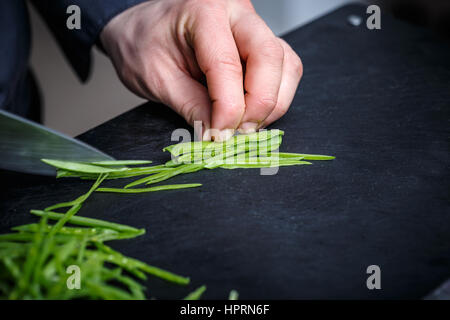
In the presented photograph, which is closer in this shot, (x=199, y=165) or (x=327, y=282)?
(x=327, y=282)

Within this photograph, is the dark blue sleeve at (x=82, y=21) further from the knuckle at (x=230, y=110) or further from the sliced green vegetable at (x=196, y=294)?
the sliced green vegetable at (x=196, y=294)

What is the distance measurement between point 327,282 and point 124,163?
2.32 ft

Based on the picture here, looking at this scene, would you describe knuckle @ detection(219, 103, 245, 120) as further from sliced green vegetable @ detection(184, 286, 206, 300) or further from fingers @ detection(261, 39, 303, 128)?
sliced green vegetable @ detection(184, 286, 206, 300)

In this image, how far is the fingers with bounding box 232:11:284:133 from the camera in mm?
1417

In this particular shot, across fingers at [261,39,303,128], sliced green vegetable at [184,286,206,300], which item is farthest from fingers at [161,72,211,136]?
sliced green vegetable at [184,286,206,300]

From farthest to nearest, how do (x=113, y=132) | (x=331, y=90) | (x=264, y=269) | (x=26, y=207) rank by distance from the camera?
(x=331, y=90) < (x=113, y=132) < (x=26, y=207) < (x=264, y=269)

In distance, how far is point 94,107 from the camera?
14.4 feet

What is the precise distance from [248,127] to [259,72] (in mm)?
181

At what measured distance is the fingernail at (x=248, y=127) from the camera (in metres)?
1.46
